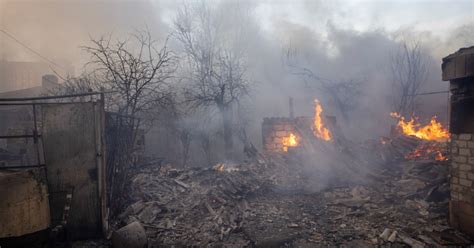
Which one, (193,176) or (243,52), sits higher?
(243,52)

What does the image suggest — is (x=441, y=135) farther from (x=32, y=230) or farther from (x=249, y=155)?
(x=32, y=230)

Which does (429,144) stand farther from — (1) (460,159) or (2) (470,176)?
(2) (470,176)

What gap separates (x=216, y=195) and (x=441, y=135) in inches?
536

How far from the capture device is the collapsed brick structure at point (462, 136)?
6535 millimetres

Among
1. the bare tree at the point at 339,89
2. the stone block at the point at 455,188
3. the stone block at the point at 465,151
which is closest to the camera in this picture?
the stone block at the point at 465,151

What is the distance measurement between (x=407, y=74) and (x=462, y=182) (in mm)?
21018

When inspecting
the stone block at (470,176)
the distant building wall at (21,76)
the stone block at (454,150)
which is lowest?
the stone block at (470,176)

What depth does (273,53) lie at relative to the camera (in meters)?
26.8

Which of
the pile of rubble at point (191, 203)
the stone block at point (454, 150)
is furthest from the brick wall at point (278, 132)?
Result: the stone block at point (454, 150)

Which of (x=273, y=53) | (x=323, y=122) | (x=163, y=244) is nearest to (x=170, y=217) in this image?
(x=163, y=244)

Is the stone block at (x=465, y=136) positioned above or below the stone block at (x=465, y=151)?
above

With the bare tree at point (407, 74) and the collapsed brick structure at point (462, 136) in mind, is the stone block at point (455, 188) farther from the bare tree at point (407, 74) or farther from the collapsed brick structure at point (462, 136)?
the bare tree at point (407, 74)

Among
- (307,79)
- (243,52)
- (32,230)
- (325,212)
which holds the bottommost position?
(325,212)

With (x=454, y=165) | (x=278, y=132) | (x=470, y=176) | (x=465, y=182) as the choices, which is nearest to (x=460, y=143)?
(x=454, y=165)
